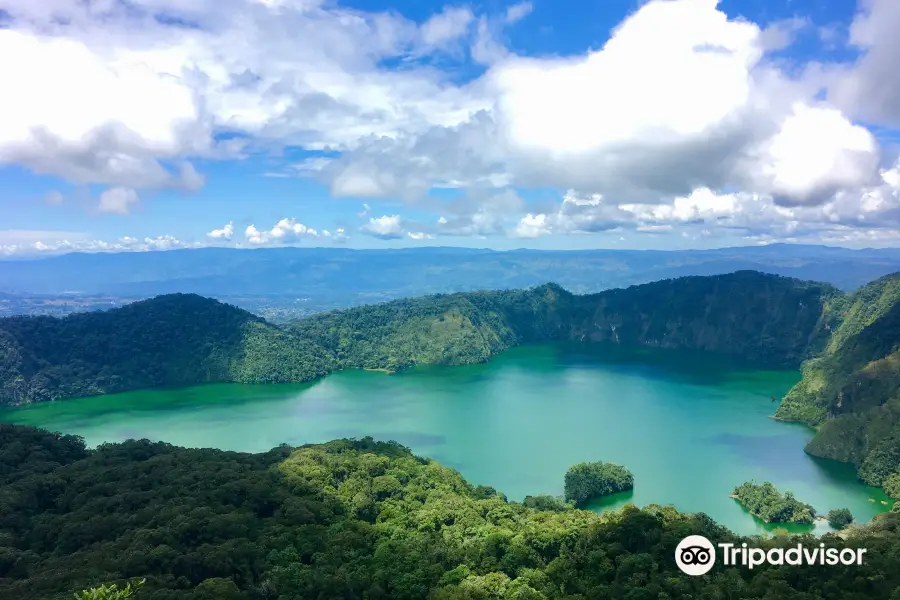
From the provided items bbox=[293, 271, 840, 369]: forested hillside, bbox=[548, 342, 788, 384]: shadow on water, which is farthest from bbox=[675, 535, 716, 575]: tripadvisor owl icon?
bbox=[293, 271, 840, 369]: forested hillside

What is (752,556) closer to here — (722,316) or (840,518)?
(840,518)

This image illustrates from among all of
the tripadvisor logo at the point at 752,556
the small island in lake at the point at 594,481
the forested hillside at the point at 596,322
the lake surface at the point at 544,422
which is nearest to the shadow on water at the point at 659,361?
the lake surface at the point at 544,422

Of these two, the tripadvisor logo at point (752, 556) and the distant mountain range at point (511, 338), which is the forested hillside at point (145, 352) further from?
the tripadvisor logo at point (752, 556)

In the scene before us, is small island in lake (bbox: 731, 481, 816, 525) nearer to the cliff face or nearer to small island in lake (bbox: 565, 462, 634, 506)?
small island in lake (bbox: 565, 462, 634, 506)

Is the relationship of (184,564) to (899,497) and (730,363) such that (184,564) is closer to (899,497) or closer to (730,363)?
(899,497)

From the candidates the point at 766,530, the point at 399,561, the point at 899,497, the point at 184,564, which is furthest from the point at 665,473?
the point at 184,564

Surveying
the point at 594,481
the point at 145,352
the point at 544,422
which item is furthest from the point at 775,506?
the point at 145,352
